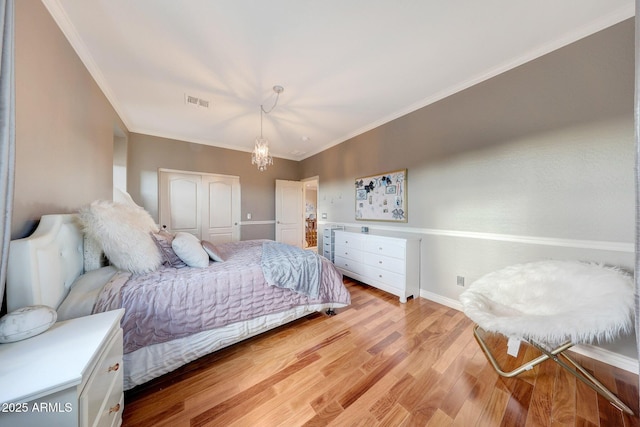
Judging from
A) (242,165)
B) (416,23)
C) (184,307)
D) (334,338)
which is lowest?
(334,338)

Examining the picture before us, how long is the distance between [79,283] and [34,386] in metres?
1.07

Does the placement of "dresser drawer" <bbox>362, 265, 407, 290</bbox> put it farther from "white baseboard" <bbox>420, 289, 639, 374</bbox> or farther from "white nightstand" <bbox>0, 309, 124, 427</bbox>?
"white nightstand" <bbox>0, 309, 124, 427</bbox>

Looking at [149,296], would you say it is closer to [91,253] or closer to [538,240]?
[91,253]

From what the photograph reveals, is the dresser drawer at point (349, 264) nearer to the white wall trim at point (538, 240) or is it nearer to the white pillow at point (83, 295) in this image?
the white wall trim at point (538, 240)

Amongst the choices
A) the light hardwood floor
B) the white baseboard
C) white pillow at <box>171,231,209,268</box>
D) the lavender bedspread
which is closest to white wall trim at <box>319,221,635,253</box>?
the white baseboard

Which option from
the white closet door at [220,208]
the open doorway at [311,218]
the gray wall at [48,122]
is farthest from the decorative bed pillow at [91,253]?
the open doorway at [311,218]

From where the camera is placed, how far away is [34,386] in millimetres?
599

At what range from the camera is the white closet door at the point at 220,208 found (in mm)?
4055

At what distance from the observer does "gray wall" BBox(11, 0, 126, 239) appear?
1.10m

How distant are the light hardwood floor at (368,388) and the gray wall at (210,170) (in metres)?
3.14

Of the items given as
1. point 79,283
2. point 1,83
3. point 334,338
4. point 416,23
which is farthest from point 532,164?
point 79,283

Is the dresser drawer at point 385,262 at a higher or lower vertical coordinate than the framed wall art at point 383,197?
lower

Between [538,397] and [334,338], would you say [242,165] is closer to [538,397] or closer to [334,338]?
[334,338]

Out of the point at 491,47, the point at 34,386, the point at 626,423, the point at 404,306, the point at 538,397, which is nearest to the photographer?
the point at 34,386
